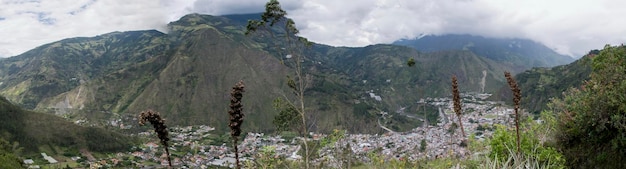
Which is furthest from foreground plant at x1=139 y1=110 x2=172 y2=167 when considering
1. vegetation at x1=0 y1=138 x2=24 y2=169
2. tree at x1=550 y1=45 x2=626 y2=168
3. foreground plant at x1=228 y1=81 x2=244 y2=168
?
vegetation at x1=0 y1=138 x2=24 y2=169

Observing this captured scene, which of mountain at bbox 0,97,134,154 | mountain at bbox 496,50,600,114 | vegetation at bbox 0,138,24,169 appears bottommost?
mountain at bbox 0,97,134,154

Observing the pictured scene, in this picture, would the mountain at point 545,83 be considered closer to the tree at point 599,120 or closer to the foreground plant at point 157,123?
the tree at point 599,120

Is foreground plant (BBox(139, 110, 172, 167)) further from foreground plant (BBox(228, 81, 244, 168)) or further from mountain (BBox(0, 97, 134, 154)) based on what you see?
mountain (BBox(0, 97, 134, 154))

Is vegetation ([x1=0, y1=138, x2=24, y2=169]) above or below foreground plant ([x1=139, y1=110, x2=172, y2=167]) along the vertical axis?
below

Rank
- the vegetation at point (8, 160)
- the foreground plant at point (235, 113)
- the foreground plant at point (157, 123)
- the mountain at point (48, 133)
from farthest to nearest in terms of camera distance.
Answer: the mountain at point (48, 133)
the vegetation at point (8, 160)
the foreground plant at point (235, 113)
the foreground plant at point (157, 123)

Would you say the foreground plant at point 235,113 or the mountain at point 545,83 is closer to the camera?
the foreground plant at point 235,113

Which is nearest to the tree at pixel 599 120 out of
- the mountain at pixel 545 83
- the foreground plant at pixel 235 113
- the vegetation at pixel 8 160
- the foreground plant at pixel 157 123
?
the foreground plant at pixel 235 113

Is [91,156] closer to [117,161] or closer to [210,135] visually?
[117,161]
